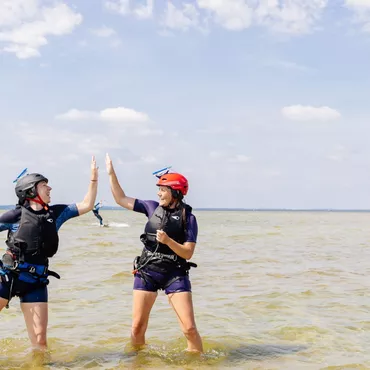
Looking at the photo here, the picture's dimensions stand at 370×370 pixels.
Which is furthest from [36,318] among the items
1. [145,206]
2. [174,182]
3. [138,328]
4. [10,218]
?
[174,182]

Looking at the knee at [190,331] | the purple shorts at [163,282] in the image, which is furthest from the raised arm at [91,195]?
the knee at [190,331]

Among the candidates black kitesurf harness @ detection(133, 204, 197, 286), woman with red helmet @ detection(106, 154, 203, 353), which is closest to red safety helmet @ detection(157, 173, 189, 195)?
woman with red helmet @ detection(106, 154, 203, 353)

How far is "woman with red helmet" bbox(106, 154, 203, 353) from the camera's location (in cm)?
719

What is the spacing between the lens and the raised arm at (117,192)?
24.3ft

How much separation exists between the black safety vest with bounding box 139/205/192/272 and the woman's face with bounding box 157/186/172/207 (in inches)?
3.9

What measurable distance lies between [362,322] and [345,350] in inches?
81.7

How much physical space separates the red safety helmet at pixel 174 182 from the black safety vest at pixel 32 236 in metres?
1.55

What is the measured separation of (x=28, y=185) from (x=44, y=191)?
0.68 ft

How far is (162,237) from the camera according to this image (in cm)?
671

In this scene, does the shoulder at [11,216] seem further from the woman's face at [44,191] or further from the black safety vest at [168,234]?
the black safety vest at [168,234]

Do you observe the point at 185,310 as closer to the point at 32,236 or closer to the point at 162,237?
the point at 162,237

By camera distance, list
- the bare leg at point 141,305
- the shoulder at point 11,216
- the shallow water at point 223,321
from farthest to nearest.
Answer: the shallow water at point 223,321
the bare leg at point 141,305
the shoulder at point 11,216

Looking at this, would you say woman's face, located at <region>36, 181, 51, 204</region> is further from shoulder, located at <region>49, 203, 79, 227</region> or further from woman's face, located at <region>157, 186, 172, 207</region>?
woman's face, located at <region>157, 186, 172, 207</region>

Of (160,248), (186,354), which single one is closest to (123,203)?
(160,248)
